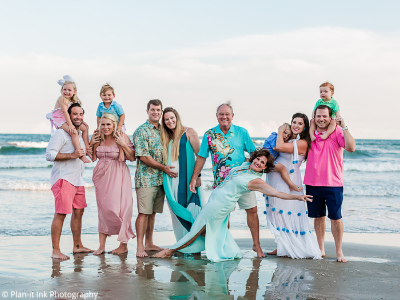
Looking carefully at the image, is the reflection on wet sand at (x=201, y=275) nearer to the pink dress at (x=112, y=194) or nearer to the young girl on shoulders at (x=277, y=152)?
the pink dress at (x=112, y=194)

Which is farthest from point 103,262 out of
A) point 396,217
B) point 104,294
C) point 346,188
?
point 346,188

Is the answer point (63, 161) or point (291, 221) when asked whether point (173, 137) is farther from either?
point (291, 221)

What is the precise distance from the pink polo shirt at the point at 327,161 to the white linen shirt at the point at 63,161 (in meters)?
2.73

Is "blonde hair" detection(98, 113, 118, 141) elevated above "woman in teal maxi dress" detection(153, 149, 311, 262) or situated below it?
above

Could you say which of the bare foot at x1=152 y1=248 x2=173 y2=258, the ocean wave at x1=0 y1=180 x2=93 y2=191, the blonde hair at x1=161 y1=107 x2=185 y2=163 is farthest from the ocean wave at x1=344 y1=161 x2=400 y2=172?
the bare foot at x1=152 y1=248 x2=173 y2=258

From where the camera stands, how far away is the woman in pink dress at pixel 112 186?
5.24m

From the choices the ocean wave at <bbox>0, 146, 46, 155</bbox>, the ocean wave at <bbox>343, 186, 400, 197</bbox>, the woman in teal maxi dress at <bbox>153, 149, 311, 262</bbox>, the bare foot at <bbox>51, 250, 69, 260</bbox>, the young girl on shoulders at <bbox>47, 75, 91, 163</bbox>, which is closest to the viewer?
the woman in teal maxi dress at <bbox>153, 149, 311, 262</bbox>

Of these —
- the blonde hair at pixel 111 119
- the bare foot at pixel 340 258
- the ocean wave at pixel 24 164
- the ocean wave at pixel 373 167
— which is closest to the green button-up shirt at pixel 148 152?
the blonde hair at pixel 111 119

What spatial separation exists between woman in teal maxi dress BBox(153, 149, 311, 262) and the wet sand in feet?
→ 0.55

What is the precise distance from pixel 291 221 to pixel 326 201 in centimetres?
46

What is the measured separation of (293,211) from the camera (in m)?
5.06

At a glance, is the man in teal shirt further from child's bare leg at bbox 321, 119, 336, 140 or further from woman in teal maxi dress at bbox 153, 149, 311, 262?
child's bare leg at bbox 321, 119, 336, 140

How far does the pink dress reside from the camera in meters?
5.25

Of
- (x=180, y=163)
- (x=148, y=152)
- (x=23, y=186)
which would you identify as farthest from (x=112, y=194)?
(x=23, y=186)
